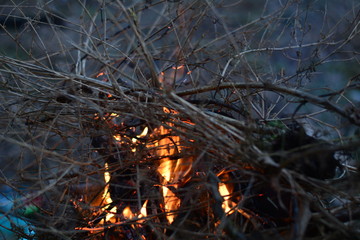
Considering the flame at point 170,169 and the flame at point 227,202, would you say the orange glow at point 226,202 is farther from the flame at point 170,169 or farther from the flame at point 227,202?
the flame at point 170,169

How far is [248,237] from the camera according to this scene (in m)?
1.00

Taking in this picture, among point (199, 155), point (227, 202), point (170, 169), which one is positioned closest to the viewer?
point (199, 155)

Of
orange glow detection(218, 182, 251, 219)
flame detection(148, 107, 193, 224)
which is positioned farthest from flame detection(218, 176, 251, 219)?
flame detection(148, 107, 193, 224)

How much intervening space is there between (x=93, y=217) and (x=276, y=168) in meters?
1.01

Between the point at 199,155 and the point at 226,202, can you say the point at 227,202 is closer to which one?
the point at 226,202

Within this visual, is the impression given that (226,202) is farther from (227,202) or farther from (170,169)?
(170,169)

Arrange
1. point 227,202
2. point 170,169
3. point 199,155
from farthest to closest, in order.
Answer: point 170,169 < point 227,202 < point 199,155

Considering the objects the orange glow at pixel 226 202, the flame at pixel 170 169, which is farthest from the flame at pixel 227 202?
the flame at pixel 170 169

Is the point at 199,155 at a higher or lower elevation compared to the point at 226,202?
higher

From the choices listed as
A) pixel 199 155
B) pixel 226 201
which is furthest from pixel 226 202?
pixel 199 155

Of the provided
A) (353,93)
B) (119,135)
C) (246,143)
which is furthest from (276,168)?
(353,93)

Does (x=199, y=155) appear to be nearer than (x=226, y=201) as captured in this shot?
Yes

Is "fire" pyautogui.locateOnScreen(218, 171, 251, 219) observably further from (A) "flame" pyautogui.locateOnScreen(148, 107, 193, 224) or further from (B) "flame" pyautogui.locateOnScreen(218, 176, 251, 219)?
(A) "flame" pyautogui.locateOnScreen(148, 107, 193, 224)

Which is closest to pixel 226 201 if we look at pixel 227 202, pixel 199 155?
pixel 227 202
